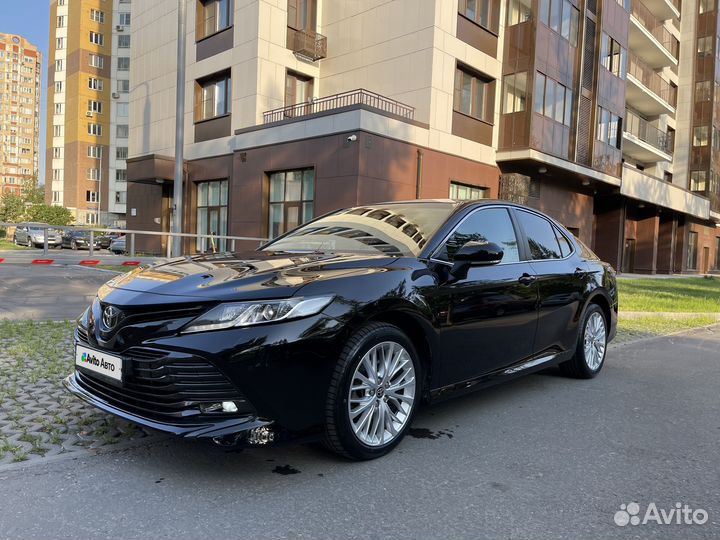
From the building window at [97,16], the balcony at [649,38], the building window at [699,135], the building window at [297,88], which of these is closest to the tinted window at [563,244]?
the building window at [297,88]

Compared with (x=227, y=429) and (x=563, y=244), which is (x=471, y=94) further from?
(x=227, y=429)

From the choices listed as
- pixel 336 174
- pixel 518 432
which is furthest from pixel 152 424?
pixel 336 174

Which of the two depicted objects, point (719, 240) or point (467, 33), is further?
point (719, 240)

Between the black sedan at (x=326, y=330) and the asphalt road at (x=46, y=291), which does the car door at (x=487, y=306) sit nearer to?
the black sedan at (x=326, y=330)

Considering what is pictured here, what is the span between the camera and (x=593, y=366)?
224 inches

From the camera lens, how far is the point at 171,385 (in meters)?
2.83

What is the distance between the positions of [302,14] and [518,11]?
8.13m

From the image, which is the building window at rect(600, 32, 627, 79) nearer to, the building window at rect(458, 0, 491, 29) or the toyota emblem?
A: the building window at rect(458, 0, 491, 29)

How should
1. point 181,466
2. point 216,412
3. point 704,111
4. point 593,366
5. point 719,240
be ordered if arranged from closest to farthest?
point 216,412
point 181,466
point 593,366
point 704,111
point 719,240

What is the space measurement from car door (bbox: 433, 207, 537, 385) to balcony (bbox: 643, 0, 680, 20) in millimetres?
36197

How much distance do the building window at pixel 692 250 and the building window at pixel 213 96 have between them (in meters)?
33.1

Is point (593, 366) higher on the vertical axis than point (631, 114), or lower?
lower

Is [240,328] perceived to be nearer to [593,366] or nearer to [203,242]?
[593,366]

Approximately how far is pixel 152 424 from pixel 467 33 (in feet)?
64.3
